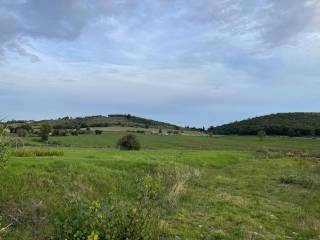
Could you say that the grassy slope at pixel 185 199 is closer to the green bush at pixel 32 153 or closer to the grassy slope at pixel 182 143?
the green bush at pixel 32 153

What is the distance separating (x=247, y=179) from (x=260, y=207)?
966 centimetres

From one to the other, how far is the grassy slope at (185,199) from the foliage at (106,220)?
3.68 metres

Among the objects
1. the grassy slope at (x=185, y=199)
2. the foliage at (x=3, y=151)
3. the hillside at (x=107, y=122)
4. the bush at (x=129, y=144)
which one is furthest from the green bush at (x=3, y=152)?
the hillside at (x=107, y=122)

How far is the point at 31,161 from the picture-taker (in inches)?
786

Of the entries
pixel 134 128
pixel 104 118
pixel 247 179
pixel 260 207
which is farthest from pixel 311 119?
pixel 260 207

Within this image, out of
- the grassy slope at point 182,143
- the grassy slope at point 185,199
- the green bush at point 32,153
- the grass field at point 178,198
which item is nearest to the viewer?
the grass field at point 178,198

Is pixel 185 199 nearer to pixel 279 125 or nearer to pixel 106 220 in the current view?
pixel 106 220

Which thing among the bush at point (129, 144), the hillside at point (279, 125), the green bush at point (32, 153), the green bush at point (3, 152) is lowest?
the green bush at point (32, 153)

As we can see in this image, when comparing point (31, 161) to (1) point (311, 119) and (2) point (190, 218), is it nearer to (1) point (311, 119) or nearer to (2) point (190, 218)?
(2) point (190, 218)

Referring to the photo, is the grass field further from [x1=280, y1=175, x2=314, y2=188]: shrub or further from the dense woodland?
the dense woodland

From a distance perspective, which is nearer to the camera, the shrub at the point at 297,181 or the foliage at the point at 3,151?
the foliage at the point at 3,151

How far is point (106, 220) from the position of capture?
8484 mm

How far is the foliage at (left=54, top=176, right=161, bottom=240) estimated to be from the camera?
798 centimetres

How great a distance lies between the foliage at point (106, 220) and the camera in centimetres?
798
